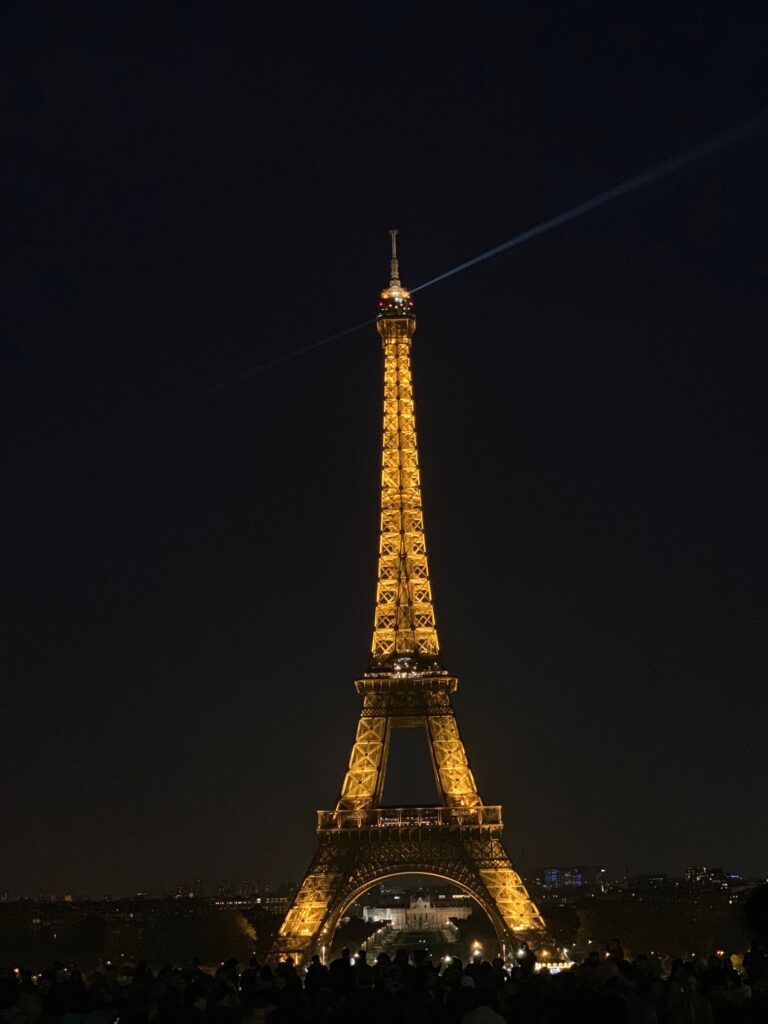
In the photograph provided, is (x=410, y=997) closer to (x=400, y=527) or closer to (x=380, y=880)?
(x=380, y=880)

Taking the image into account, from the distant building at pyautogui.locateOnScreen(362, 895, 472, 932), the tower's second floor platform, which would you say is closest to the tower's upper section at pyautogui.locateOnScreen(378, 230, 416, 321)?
the tower's second floor platform

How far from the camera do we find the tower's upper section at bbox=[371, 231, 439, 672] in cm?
7706

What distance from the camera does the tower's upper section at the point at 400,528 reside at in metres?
77.1

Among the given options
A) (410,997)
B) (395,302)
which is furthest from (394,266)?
(410,997)

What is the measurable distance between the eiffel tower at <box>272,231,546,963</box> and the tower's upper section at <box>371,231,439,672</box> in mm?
44

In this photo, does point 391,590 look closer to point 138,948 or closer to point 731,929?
point 731,929

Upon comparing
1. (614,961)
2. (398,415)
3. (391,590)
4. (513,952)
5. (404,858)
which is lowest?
(614,961)

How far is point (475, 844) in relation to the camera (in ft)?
242

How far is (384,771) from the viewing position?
249 ft

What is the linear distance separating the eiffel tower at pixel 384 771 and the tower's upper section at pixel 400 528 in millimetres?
44

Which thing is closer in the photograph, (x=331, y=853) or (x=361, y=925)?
(x=331, y=853)

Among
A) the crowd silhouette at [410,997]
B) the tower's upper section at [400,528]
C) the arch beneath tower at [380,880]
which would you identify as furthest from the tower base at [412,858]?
the crowd silhouette at [410,997]

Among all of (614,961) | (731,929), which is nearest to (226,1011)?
(614,961)

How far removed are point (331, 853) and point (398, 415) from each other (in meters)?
19.6
